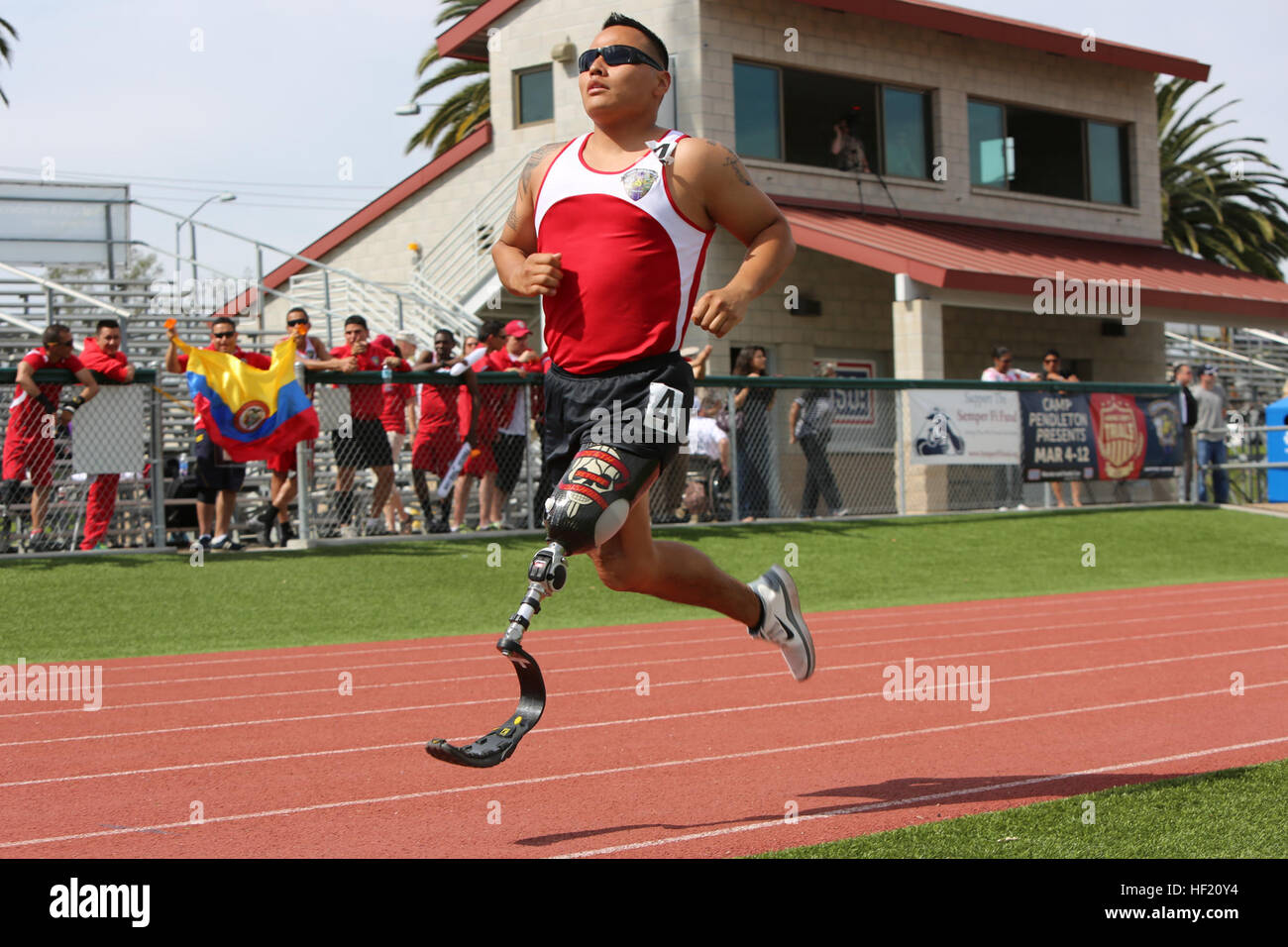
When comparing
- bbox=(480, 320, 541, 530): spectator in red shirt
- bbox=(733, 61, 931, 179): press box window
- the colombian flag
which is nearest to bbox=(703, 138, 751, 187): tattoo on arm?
the colombian flag

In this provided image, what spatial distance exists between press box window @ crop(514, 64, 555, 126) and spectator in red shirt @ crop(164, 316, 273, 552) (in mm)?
11340

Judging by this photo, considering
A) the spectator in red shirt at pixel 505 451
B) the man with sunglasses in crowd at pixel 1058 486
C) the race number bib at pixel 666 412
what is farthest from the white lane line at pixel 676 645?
the man with sunglasses in crowd at pixel 1058 486

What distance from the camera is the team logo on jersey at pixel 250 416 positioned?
1293 cm

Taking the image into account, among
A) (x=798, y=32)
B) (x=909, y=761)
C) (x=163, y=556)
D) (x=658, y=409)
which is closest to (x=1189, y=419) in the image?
(x=798, y=32)

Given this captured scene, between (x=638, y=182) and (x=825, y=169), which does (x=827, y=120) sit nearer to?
(x=825, y=169)

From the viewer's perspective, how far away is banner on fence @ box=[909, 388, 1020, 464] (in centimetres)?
1709

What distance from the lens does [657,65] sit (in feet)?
16.5

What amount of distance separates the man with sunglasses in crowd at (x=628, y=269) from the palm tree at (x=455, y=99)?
29257 mm

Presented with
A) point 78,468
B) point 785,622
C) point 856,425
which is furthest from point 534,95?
point 785,622

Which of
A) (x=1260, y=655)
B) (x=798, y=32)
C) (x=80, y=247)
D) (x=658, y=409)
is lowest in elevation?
(x=1260, y=655)

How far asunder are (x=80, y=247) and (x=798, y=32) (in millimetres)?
11450

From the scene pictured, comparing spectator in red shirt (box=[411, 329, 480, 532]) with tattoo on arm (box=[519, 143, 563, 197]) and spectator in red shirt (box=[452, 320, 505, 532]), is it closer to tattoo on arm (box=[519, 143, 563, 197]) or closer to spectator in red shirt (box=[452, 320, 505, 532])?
spectator in red shirt (box=[452, 320, 505, 532])

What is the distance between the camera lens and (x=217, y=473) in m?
13.0
